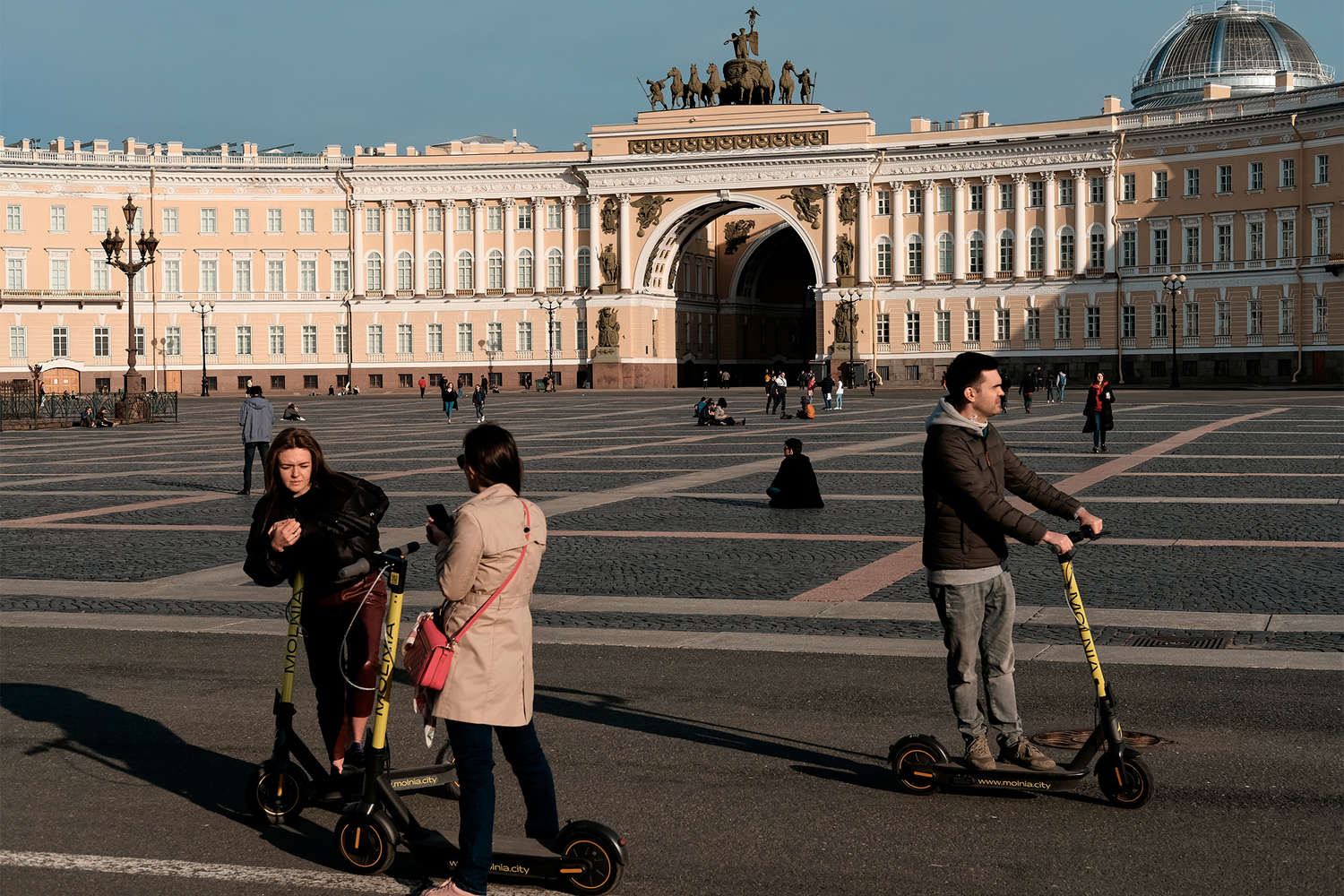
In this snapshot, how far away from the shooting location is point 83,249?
91.5 meters

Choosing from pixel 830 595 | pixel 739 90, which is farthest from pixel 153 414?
pixel 739 90

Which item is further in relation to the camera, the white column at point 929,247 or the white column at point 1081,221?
the white column at point 929,247

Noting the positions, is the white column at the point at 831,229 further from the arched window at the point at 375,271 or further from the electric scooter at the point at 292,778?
the electric scooter at the point at 292,778

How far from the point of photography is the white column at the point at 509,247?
92.0 metres

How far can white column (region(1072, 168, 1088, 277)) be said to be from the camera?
269 ft

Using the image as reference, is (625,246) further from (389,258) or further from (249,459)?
(249,459)

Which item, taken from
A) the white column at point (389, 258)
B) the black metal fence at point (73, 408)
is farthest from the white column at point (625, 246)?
the black metal fence at point (73, 408)

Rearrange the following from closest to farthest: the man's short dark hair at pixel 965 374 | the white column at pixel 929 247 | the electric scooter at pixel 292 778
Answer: the electric scooter at pixel 292 778
the man's short dark hair at pixel 965 374
the white column at pixel 929 247

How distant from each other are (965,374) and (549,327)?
83853mm

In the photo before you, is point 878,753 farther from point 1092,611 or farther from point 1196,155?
point 1196,155

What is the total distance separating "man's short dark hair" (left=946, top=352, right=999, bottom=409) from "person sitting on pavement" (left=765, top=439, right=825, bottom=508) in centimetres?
1175

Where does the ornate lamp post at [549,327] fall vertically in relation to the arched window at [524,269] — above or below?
below

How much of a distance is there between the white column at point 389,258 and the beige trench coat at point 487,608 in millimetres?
89942

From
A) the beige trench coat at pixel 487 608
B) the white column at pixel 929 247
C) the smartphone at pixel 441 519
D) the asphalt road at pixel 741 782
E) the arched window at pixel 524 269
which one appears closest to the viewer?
the beige trench coat at pixel 487 608
